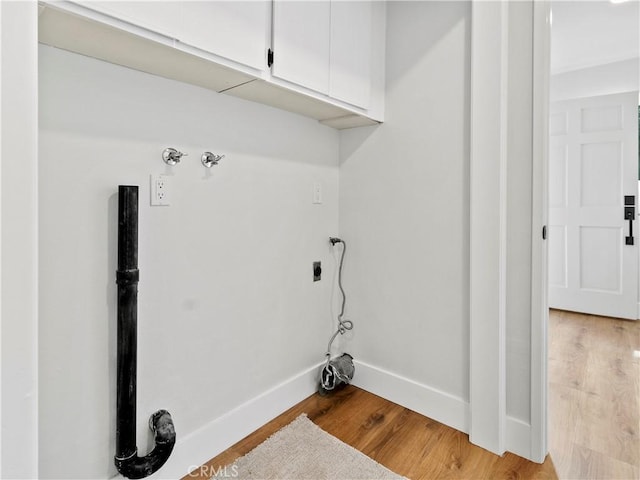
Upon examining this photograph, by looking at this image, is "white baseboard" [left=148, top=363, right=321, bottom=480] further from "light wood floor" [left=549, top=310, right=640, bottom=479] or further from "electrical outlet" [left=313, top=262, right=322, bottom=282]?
"light wood floor" [left=549, top=310, right=640, bottom=479]

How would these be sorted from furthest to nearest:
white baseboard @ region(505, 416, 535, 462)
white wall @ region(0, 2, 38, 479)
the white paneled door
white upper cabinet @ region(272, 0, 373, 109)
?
the white paneled door
white baseboard @ region(505, 416, 535, 462)
white upper cabinet @ region(272, 0, 373, 109)
white wall @ region(0, 2, 38, 479)

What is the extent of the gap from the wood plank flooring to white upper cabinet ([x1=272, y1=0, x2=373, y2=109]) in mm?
1668

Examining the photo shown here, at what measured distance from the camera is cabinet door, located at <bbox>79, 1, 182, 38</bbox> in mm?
978

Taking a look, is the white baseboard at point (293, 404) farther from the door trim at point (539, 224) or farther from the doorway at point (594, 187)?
the doorway at point (594, 187)

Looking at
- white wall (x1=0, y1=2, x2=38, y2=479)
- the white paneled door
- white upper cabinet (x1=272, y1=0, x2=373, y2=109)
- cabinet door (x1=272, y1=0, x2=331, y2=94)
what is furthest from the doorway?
white wall (x1=0, y1=2, x2=38, y2=479)

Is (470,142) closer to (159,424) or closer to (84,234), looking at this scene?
(84,234)

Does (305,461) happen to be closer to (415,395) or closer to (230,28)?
(415,395)

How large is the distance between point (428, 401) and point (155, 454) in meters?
1.35

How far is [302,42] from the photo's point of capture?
5.05 ft

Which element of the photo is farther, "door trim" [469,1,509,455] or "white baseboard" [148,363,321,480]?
"door trim" [469,1,509,455]

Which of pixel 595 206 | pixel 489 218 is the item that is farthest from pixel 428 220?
pixel 595 206

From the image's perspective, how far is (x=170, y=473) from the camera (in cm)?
141

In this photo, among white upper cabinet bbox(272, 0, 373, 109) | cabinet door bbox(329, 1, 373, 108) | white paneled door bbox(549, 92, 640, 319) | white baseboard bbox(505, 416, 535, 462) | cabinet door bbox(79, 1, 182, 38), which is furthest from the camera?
white paneled door bbox(549, 92, 640, 319)

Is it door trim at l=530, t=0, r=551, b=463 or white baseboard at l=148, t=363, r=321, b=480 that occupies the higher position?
door trim at l=530, t=0, r=551, b=463
